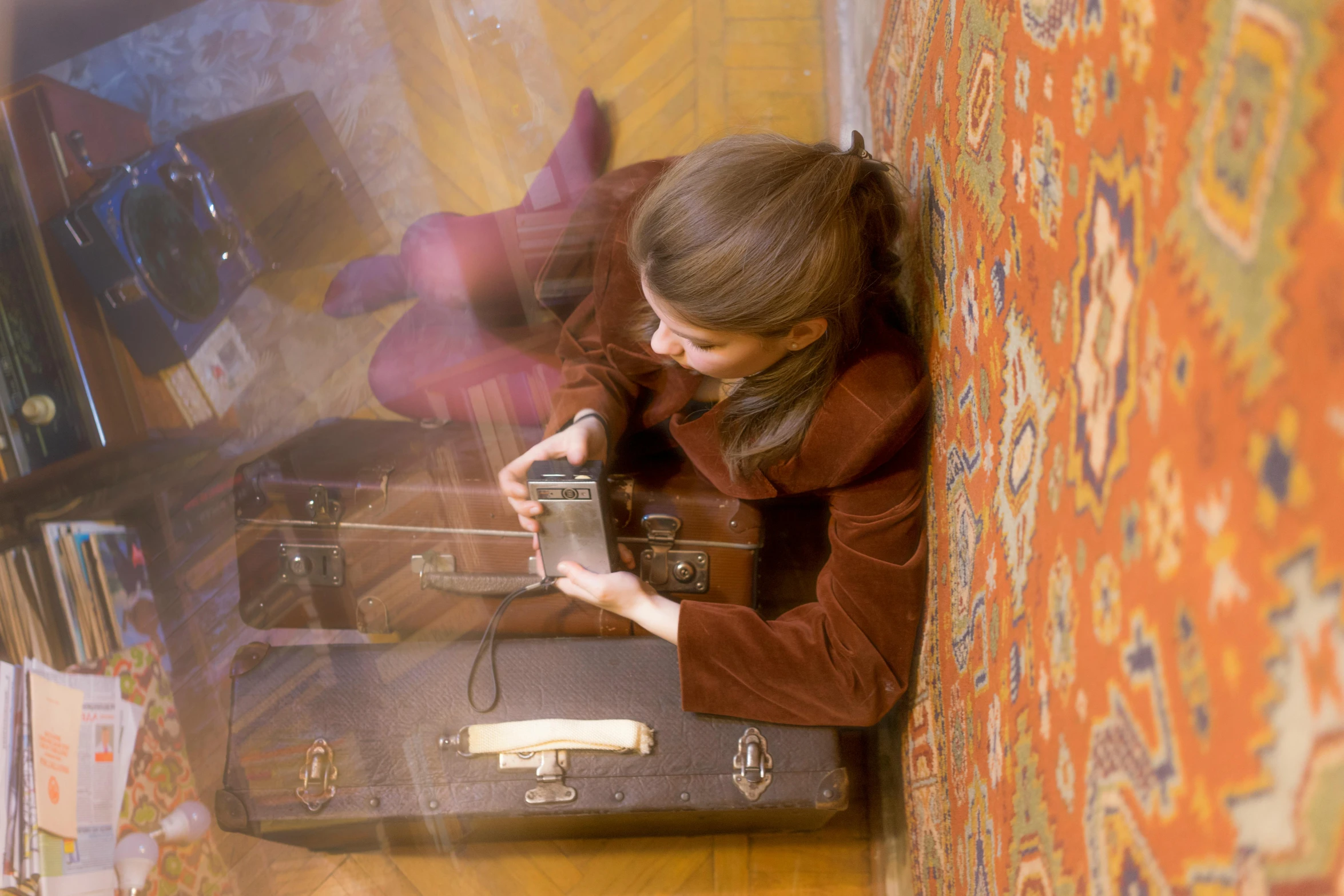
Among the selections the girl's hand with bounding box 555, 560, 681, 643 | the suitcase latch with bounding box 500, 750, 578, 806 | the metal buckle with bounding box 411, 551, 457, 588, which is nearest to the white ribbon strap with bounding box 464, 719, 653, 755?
the suitcase latch with bounding box 500, 750, 578, 806

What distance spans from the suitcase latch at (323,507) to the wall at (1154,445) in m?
0.79

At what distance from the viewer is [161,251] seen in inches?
44.4

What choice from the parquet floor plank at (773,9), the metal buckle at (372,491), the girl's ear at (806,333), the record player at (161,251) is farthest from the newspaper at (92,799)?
the parquet floor plank at (773,9)

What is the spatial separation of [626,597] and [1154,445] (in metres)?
0.66

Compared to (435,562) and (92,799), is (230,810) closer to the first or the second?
(92,799)

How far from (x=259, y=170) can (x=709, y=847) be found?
1.31 metres

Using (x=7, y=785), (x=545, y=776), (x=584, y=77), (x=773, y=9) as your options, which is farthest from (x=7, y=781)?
(x=773, y=9)

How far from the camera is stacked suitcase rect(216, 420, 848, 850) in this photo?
85 centimetres

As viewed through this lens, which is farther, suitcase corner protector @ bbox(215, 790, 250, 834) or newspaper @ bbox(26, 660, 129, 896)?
suitcase corner protector @ bbox(215, 790, 250, 834)

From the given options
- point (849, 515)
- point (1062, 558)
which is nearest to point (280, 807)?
point (849, 515)

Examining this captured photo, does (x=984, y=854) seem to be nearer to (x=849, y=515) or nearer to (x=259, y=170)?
(x=849, y=515)

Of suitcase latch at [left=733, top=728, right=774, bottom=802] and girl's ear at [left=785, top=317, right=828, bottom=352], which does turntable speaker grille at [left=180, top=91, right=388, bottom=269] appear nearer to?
girl's ear at [left=785, top=317, right=828, bottom=352]

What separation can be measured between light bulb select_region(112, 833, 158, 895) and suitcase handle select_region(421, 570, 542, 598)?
16.0 inches

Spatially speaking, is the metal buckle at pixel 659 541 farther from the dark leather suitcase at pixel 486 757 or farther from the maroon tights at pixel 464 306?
the maroon tights at pixel 464 306
